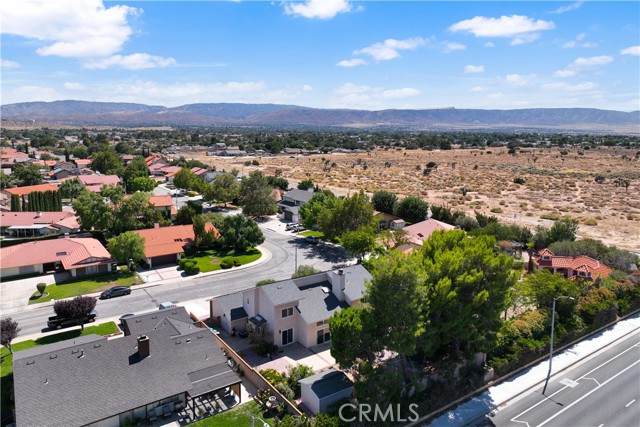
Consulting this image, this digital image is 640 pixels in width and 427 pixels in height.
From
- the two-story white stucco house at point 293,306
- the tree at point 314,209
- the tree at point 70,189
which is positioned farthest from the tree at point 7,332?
the tree at point 70,189

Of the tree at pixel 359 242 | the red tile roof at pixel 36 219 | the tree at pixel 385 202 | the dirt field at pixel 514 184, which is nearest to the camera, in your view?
the tree at pixel 359 242

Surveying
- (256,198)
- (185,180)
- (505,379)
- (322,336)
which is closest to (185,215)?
(256,198)

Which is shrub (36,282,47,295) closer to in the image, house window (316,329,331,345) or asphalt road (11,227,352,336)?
asphalt road (11,227,352,336)

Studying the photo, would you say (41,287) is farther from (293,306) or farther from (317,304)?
(317,304)

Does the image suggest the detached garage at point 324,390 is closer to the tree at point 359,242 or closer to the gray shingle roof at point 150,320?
the gray shingle roof at point 150,320

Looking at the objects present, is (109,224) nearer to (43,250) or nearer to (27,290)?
(43,250)

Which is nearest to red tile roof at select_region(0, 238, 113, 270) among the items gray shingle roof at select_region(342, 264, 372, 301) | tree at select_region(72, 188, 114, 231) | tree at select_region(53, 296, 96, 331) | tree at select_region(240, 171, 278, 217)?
tree at select_region(72, 188, 114, 231)

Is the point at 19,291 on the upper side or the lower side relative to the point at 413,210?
lower
